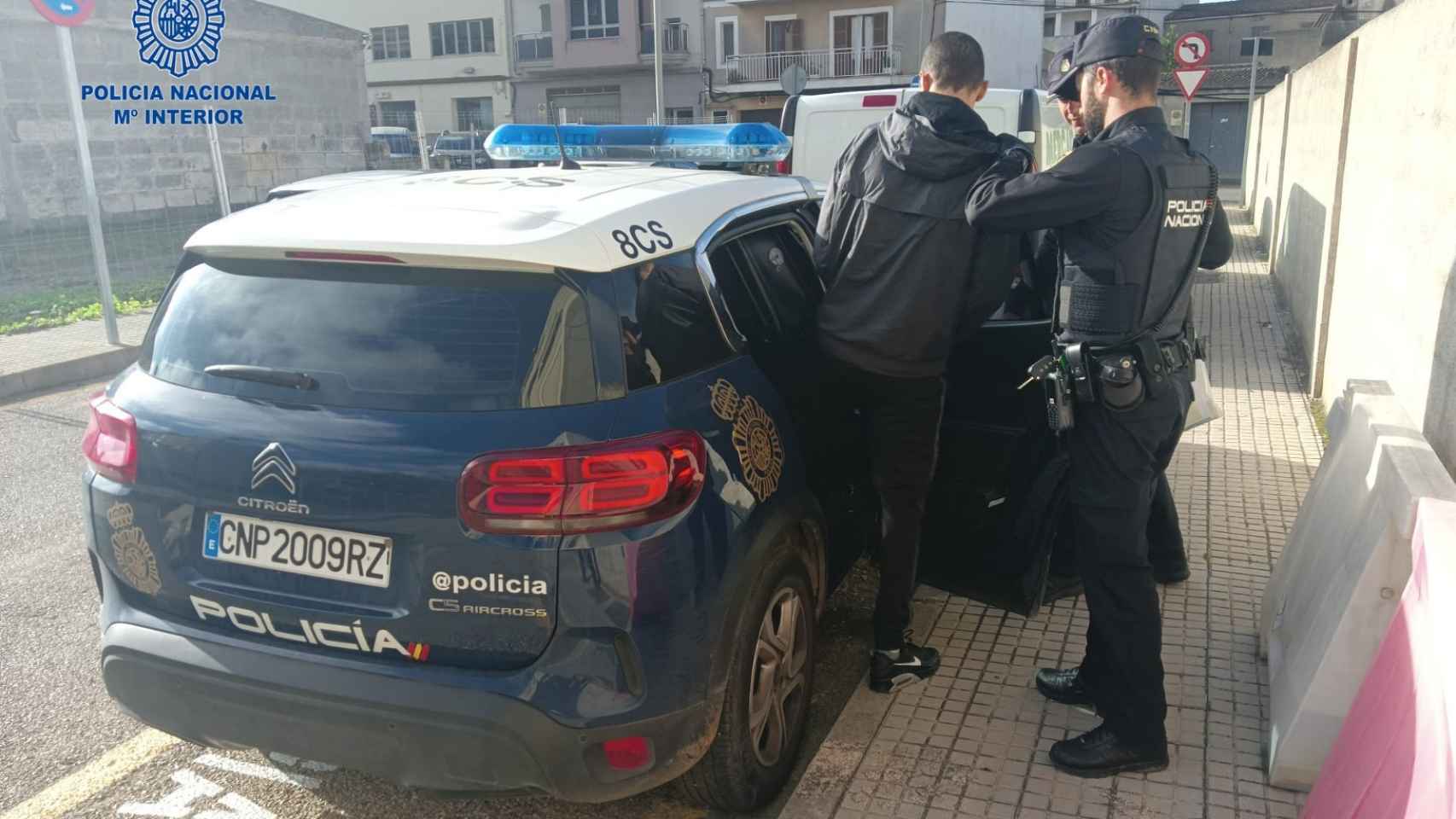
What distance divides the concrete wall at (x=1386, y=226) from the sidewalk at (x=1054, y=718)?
928 mm

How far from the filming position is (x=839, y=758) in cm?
307

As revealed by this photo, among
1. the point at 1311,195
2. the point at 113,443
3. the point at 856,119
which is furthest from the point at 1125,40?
the point at 1311,195

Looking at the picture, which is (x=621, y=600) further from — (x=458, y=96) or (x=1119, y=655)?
(x=458, y=96)

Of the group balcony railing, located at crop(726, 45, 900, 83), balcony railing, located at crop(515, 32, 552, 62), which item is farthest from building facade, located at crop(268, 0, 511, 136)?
balcony railing, located at crop(726, 45, 900, 83)

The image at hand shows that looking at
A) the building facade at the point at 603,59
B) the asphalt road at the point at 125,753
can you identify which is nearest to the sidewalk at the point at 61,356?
the asphalt road at the point at 125,753

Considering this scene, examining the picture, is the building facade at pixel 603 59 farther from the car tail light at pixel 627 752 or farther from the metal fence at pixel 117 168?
the car tail light at pixel 627 752

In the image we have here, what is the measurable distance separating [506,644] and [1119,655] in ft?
5.75

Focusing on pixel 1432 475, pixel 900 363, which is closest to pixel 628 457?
pixel 900 363

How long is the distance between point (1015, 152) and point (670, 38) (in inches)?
1618

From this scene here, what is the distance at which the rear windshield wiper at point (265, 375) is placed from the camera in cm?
250

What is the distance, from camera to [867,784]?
9.73 feet

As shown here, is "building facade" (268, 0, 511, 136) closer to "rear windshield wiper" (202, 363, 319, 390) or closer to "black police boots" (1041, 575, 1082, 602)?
"black police boots" (1041, 575, 1082, 602)

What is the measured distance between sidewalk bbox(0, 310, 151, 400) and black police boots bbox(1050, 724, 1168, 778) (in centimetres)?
728

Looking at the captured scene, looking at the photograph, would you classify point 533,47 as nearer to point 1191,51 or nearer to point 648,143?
point 1191,51
